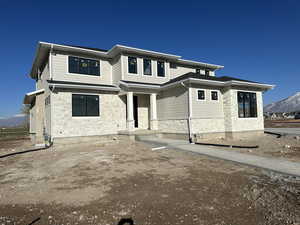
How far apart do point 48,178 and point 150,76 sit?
11955mm

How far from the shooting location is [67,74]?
13883 millimetres

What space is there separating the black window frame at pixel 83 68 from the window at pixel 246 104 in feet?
38.3

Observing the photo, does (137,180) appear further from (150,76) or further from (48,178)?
(150,76)

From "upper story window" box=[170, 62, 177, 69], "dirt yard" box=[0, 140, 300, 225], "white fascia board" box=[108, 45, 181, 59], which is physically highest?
"white fascia board" box=[108, 45, 181, 59]

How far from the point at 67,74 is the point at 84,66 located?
1.52 m

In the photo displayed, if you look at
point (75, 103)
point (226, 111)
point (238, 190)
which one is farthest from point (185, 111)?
point (238, 190)

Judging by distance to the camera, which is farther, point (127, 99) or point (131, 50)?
point (131, 50)

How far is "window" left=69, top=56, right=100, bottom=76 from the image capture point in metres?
14.2

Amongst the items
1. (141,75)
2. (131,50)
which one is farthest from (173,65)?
(131,50)

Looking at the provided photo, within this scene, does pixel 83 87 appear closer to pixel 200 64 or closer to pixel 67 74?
pixel 67 74

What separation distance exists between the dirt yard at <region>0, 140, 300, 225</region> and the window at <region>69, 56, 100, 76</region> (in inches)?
356

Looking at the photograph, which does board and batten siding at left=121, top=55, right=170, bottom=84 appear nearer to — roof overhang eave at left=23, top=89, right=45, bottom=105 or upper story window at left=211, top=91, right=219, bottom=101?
upper story window at left=211, top=91, right=219, bottom=101

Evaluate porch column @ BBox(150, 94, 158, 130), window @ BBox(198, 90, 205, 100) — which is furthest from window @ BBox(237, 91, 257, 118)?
porch column @ BBox(150, 94, 158, 130)

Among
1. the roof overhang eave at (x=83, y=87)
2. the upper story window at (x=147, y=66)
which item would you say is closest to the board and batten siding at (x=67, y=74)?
the roof overhang eave at (x=83, y=87)
